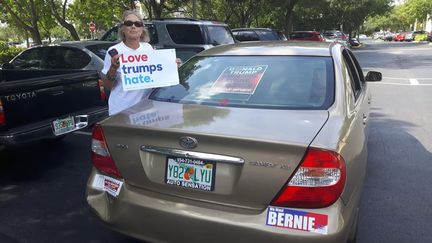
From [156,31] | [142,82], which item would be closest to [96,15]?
[156,31]

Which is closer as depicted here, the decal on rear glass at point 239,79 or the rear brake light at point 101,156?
the rear brake light at point 101,156

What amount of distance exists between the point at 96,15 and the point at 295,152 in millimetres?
27713

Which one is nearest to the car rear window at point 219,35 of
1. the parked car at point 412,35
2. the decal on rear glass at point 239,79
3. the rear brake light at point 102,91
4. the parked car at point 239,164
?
the rear brake light at point 102,91

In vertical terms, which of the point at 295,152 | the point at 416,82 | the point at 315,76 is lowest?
the point at 416,82

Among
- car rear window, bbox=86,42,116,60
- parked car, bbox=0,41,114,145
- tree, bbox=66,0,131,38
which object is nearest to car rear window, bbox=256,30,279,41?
car rear window, bbox=86,42,116,60

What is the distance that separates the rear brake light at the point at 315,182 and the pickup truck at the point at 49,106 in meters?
3.28

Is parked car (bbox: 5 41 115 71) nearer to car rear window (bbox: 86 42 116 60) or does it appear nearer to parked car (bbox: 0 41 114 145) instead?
car rear window (bbox: 86 42 116 60)

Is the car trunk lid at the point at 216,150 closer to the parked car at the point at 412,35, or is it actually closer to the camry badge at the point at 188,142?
the camry badge at the point at 188,142

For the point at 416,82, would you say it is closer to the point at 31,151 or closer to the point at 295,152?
the point at 31,151

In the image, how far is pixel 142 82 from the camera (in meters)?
3.62

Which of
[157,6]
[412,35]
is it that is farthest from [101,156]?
[412,35]

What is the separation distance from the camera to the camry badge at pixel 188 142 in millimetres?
2434

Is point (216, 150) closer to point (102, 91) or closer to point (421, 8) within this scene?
point (102, 91)

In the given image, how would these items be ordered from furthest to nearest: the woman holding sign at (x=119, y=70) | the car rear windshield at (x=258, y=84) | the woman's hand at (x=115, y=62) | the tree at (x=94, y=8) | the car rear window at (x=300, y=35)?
the car rear window at (x=300, y=35)
the tree at (x=94, y=8)
the woman holding sign at (x=119, y=70)
the woman's hand at (x=115, y=62)
the car rear windshield at (x=258, y=84)
